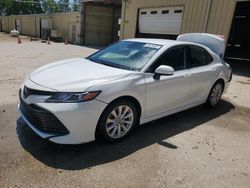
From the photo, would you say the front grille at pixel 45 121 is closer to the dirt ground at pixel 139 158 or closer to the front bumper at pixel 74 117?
the front bumper at pixel 74 117

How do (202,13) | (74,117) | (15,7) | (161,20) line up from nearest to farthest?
(74,117) < (202,13) < (161,20) < (15,7)

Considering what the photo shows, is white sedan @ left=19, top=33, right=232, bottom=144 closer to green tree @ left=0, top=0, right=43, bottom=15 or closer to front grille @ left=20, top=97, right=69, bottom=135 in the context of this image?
front grille @ left=20, top=97, right=69, bottom=135

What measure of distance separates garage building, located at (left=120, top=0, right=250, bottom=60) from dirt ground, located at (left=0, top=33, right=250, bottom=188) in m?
7.85

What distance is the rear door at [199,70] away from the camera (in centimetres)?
456

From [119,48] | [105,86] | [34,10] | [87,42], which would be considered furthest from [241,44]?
[34,10]

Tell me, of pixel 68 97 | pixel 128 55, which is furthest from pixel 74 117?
pixel 128 55

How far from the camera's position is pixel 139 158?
130 inches

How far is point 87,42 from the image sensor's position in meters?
25.9

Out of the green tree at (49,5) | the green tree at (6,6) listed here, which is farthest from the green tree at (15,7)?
the green tree at (49,5)

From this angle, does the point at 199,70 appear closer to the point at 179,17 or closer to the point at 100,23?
the point at 179,17

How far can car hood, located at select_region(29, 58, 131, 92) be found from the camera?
310 centimetres

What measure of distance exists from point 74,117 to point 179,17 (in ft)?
37.8

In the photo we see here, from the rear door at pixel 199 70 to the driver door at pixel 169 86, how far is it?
0.56ft

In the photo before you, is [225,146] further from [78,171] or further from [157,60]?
[78,171]
